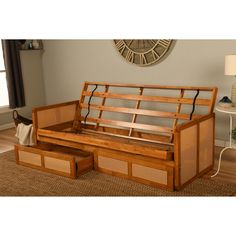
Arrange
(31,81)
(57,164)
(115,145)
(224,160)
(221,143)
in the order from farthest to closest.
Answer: (31,81) → (221,143) → (224,160) → (57,164) → (115,145)

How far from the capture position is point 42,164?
3.47 meters

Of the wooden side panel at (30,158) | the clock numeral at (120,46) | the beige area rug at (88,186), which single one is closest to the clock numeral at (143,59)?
the clock numeral at (120,46)

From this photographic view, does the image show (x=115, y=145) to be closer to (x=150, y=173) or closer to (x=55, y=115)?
(x=150, y=173)

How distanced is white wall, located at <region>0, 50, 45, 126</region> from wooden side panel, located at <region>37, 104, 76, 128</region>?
176 centimetres

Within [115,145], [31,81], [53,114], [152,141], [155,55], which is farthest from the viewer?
[31,81]

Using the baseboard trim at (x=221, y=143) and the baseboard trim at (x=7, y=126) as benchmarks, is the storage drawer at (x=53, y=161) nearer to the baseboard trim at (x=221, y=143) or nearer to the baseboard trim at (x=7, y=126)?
the baseboard trim at (x=221, y=143)

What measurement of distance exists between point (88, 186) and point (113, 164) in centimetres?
34

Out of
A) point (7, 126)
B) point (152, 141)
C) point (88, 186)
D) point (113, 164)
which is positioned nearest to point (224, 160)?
point (152, 141)

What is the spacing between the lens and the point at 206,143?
3.18 m


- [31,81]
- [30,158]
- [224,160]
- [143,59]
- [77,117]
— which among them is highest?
[143,59]

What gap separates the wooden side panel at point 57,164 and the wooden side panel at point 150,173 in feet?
2.20

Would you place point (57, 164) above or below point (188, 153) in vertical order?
below
